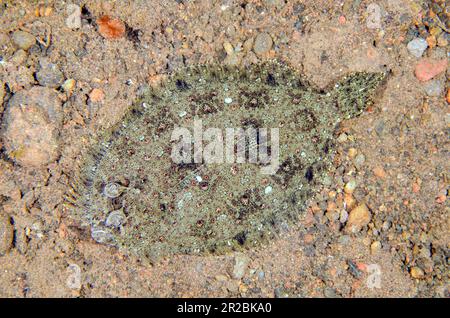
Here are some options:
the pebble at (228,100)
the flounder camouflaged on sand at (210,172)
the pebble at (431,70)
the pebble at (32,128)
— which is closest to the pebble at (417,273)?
the flounder camouflaged on sand at (210,172)

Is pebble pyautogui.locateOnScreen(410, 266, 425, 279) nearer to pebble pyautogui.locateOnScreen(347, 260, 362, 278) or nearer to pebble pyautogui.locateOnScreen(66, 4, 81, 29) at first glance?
pebble pyautogui.locateOnScreen(347, 260, 362, 278)

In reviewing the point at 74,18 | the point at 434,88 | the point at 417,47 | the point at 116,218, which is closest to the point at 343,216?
the point at 434,88

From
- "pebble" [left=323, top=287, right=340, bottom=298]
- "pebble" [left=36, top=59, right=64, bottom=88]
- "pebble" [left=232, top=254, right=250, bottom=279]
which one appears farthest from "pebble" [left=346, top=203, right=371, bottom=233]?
"pebble" [left=36, top=59, right=64, bottom=88]

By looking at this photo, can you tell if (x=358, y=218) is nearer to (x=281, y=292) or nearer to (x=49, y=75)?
(x=281, y=292)

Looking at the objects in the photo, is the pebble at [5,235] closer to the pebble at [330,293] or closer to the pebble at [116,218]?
the pebble at [116,218]

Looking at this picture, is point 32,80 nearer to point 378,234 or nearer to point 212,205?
point 212,205
